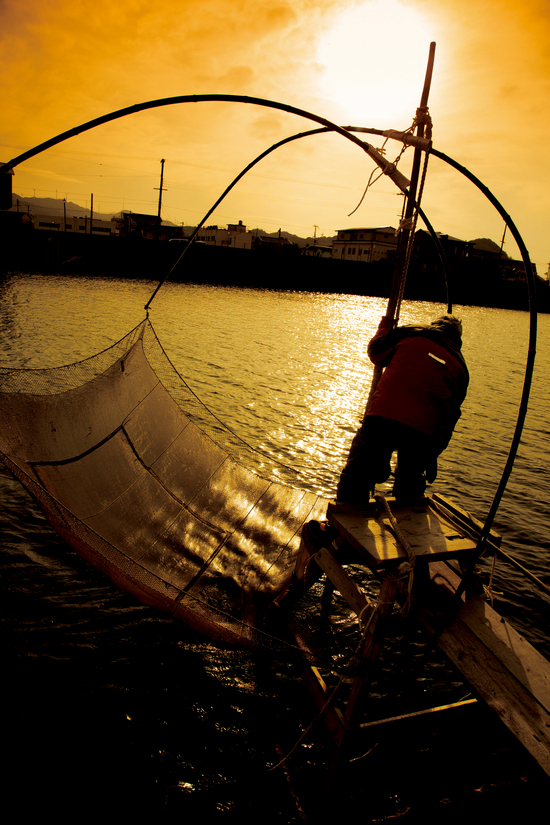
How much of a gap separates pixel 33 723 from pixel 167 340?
59.9 feet

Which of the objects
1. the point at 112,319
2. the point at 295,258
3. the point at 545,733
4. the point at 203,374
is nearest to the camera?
the point at 545,733

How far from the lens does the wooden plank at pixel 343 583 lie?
3.26m

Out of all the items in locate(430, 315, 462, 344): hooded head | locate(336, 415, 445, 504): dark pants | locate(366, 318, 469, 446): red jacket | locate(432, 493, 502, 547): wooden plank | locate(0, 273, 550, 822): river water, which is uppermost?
locate(430, 315, 462, 344): hooded head

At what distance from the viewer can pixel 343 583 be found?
3.54 metres

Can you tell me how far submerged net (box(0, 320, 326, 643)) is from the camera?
3.83 meters

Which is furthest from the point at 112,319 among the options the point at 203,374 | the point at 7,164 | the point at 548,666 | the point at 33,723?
the point at 548,666

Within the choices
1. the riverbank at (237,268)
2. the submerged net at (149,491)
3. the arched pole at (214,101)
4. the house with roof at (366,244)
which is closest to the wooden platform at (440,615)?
the submerged net at (149,491)

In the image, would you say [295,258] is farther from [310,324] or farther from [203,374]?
[203,374]

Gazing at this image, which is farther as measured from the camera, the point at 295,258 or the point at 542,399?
the point at 295,258

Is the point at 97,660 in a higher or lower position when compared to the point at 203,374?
lower

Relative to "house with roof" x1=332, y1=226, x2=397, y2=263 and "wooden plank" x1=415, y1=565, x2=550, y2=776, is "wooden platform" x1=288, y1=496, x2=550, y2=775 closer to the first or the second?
"wooden plank" x1=415, y1=565, x2=550, y2=776

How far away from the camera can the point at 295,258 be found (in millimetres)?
61875

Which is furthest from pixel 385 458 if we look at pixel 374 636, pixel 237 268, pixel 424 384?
pixel 237 268

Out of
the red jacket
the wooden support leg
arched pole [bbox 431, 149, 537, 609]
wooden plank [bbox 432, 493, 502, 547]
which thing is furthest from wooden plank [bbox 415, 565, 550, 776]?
the red jacket
